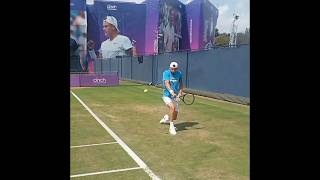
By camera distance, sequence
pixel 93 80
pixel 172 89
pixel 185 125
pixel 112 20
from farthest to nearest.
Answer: pixel 112 20 < pixel 93 80 < pixel 185 125 < pixel 172 89

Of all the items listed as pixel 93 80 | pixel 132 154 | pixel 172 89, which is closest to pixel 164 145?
pixel 132 154

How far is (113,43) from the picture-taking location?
209 feet

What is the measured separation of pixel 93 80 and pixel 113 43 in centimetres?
3123

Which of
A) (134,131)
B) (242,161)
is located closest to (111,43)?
(134,131)

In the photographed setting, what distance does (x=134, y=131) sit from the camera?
434 inches

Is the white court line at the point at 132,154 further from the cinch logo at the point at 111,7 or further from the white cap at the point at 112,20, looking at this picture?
the cinch logo at the point at 111,7

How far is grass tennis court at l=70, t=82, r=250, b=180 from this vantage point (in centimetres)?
675

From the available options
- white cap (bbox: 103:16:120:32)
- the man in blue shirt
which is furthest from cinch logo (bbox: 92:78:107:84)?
white cap (bbox: 103:16:120:32)

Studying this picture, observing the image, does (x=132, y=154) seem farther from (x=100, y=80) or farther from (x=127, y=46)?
(x=127, y=46)

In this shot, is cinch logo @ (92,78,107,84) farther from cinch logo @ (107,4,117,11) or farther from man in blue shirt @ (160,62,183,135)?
cinch logo @ (107,4,117,11)

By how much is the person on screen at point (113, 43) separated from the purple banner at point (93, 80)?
29.4 m

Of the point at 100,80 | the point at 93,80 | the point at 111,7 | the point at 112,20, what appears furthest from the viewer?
the point at 111,7
